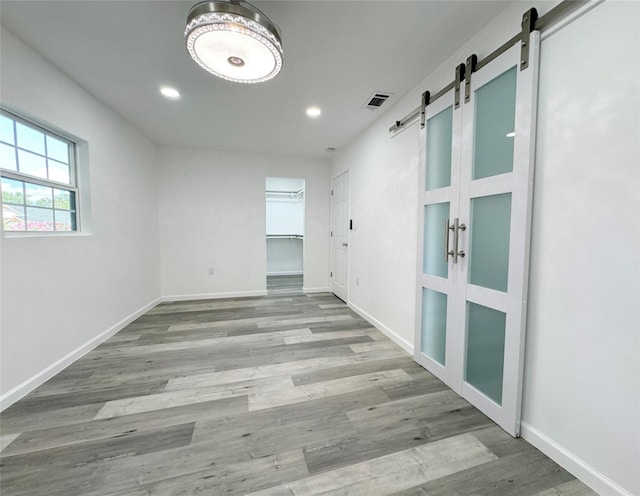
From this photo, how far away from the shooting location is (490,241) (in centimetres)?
170

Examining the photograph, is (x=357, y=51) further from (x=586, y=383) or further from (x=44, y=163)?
(x=44, y=163)

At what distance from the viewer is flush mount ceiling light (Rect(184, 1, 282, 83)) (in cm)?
128

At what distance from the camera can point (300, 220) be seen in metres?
7.02

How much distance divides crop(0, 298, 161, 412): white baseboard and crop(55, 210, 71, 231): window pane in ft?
3.66

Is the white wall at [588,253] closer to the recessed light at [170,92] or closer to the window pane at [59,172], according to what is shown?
the recessed light at [170,92]

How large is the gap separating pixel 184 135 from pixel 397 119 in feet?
9.69

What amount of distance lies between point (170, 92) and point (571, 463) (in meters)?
3.96

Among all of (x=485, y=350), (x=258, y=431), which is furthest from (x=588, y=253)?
(x=258, y=431)

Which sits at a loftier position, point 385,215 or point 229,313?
point 385,215

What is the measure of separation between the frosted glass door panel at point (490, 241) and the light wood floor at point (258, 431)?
91cm

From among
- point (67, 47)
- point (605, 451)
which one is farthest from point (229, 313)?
point (605, 451)

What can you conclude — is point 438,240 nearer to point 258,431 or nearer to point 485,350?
point 485,350

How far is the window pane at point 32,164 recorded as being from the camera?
1.98m

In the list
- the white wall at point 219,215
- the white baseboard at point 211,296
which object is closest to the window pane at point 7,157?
the white wall at point 219,215
